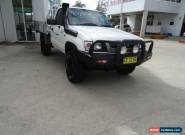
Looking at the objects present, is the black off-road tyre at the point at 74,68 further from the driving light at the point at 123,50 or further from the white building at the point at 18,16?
the white building at the point at 18,16

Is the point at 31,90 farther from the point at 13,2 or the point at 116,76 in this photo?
the point at 13,2

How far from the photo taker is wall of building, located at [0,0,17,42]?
9508 mm

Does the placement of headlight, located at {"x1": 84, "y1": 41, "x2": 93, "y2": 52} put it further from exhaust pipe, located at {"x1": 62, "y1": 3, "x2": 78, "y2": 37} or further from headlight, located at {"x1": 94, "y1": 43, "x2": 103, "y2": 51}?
exhaust pipe, located at {"x1": 62, "y1": 3, "x2": 78, "y2": 37}

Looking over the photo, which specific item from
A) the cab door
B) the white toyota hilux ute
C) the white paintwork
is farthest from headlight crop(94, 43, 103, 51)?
the white paintwork

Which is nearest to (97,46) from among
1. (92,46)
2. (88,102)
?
(92,46)

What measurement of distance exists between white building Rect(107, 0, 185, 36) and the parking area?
1465 centimetres

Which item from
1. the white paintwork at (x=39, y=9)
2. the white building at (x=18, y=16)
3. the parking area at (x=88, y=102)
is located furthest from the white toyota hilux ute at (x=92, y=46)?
the white building at (x=18, y=16)

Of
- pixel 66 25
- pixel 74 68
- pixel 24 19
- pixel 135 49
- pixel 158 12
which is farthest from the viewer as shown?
pixel 158 12

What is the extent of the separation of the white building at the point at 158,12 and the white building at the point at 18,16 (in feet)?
39.9

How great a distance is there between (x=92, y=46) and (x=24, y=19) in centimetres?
848

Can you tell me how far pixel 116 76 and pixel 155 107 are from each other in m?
1.81

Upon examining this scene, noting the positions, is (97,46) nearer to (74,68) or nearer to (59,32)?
(74,68)

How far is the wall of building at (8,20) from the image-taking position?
951 centimetres

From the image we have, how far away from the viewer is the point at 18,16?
9961 millimetres
